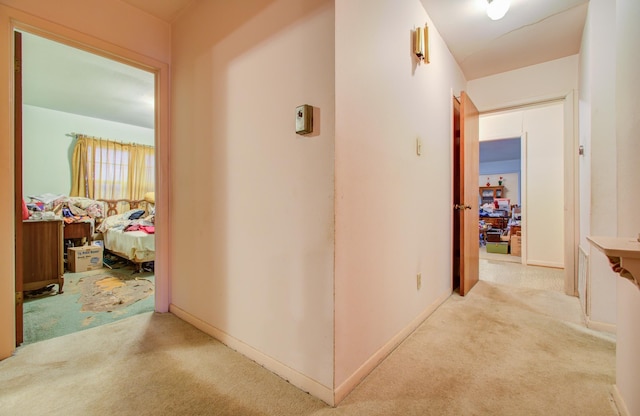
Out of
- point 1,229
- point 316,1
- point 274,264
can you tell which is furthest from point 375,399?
point 1,229

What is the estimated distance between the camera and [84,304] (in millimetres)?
2455

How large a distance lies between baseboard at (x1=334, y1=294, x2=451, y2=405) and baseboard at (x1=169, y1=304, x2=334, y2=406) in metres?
0.07

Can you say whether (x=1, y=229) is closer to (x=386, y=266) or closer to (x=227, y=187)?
(x=227, y=187)

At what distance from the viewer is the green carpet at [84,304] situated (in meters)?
2.01

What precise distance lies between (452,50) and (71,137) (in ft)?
20.5

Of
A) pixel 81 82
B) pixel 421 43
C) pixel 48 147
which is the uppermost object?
pixel 81 82

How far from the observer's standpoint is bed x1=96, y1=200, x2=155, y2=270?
3.45 metres

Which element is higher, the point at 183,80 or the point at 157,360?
the point at 183,80

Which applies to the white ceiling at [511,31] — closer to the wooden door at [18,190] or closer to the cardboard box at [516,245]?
the wooden door at [18,190]

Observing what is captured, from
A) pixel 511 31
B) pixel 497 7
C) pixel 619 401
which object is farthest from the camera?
pixel 511 31

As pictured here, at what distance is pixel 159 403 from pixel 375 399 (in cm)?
98

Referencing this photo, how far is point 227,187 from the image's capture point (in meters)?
1.74

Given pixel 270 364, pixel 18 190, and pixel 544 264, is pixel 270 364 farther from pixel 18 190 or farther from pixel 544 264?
pixel 544 264

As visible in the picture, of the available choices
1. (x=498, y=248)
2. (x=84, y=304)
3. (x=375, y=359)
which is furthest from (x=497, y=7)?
(x=498, y=248)
